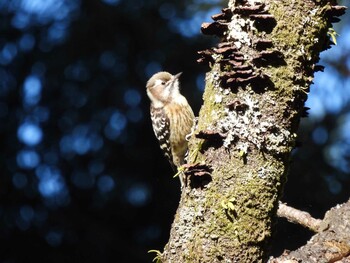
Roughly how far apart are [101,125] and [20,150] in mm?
616

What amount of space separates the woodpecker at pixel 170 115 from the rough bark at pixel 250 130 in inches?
102

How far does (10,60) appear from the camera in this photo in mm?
5418

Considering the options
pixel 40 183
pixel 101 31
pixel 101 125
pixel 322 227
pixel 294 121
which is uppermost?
pixel 101 31

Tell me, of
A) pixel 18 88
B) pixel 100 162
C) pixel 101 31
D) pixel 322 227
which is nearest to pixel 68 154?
pixel 100 162

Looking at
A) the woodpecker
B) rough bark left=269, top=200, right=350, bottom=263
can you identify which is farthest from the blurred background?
rough bark left=269, top=200, right=350, bottom=263

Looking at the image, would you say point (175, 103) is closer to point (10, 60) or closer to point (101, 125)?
point (101, 125)

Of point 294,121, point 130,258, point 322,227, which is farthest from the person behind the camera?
point 130,258

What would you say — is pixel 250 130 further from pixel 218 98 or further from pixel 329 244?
pixel 329 244

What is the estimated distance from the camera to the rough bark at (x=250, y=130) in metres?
1.78

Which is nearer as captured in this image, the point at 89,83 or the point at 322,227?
the point at 322,227

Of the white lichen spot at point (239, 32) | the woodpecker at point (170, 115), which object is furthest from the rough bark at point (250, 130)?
the woodpecker at point (170, 115)

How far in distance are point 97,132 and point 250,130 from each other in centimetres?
360

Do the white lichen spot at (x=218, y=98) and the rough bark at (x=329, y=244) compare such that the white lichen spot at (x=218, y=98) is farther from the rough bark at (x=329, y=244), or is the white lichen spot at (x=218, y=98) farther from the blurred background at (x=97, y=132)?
the blurred background at (x=97, y=132)

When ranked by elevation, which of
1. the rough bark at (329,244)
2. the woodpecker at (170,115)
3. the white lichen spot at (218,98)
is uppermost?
the woodpecker at (170,115)
